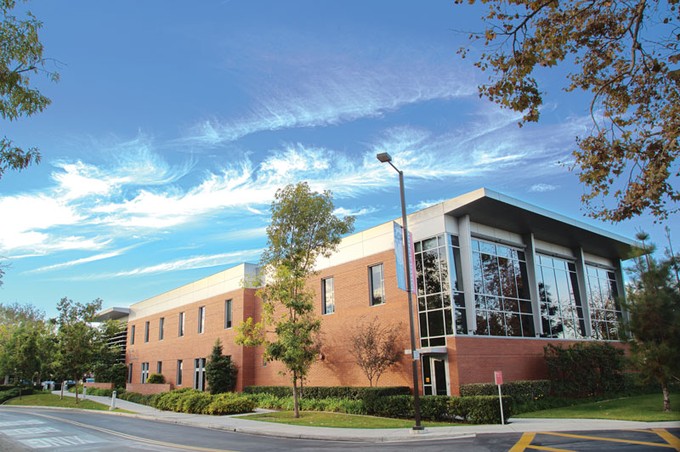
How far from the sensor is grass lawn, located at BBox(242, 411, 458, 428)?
17.8 m

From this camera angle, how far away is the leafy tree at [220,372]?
3281 centimetres

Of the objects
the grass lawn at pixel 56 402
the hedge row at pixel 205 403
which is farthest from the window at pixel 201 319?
the hedge row at pixel 205 403

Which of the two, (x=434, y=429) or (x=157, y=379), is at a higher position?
(x=157, y=379)

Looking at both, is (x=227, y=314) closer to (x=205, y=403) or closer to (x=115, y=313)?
(x=205, y=403)

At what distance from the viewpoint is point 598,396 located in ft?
79.9

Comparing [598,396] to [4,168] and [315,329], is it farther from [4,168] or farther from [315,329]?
[4,168]

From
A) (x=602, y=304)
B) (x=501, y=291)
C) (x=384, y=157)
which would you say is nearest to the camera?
(x=384, y=157)

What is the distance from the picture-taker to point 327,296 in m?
29.5

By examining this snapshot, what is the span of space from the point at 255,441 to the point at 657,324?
51.7 ft

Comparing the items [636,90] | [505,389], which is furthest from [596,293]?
[636,90]

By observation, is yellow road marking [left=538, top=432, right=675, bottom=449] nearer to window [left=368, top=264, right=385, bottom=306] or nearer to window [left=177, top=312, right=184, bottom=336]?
window [left=368, top=264, right=385, bottom=306]

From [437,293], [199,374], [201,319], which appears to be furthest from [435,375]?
[201,319]

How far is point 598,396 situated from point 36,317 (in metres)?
77.0

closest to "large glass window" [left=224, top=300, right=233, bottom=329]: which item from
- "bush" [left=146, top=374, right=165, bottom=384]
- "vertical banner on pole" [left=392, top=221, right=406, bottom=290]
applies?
"bush" [left=146, top=374, right=165, bottom=384]
